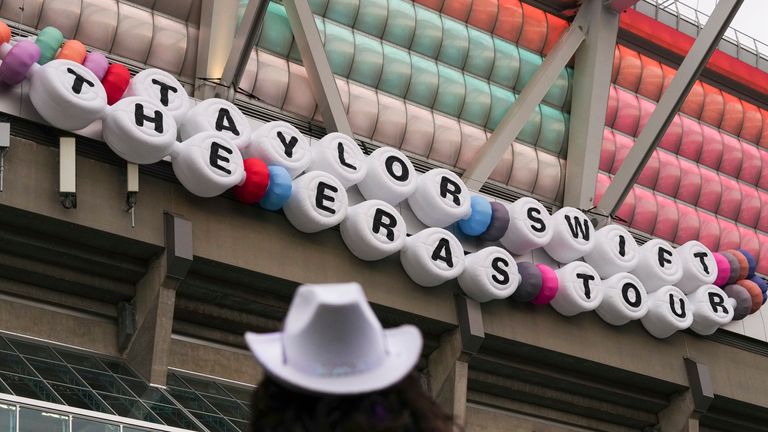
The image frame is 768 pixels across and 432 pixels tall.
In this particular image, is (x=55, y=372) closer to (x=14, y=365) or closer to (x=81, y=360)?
(x=14, y=365)

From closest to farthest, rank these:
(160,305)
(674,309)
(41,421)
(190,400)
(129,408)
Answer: (41,421) < (129,408) < (190,400) < (160,305) < (674,309)

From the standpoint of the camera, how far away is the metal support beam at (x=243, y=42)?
97.4 ft

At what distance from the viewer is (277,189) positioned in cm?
2814

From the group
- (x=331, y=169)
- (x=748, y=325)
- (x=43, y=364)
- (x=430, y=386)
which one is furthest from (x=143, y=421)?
(x=748, y=325)

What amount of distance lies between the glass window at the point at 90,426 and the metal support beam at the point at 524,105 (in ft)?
47.6

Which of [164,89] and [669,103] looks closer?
[164,89]

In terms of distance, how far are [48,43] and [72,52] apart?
1.66ft

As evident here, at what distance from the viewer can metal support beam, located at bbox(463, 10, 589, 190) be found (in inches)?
1361

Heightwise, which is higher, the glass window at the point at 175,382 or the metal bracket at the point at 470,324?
the metal bracket at the point at 470,324

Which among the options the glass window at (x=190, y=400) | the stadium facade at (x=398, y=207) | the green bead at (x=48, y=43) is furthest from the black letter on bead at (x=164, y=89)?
the glass window at (x=190, y=400)

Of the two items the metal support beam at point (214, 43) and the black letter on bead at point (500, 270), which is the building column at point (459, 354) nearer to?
the black letter on bead at point (500, 270)

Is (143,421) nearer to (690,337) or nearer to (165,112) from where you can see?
(165,112)

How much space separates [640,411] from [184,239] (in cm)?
1543

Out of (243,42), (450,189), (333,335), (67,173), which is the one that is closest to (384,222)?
(450,189)
